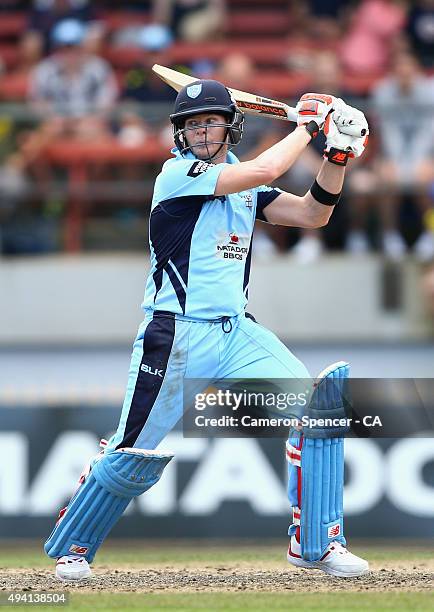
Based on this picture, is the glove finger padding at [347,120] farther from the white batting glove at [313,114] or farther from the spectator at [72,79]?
the spectator at [72,79]

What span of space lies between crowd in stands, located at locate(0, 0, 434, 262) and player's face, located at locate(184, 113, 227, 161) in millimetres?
3749

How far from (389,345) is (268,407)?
453cm

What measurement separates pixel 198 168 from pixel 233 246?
0.39 meters

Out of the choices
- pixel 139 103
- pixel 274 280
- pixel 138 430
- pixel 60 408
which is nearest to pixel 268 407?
pixel 138 430

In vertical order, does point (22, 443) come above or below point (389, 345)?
below

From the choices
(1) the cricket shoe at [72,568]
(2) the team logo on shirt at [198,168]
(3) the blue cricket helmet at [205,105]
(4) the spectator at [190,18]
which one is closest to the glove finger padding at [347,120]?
(3) the blue cricket helmet at [205,105]

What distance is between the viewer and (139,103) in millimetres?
10344

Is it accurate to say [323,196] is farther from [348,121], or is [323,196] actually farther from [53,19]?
[53,19]

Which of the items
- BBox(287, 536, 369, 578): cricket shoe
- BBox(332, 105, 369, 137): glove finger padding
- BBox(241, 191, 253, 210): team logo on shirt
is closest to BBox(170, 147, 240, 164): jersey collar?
BBox(241, 191, 253, 210): team logo on shirt

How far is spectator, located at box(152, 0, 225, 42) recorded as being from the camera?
11711 millimetres

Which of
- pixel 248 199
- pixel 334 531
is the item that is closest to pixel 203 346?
pixel 248 199

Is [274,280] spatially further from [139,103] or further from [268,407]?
[268,407]

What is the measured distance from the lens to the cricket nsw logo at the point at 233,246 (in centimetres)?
552

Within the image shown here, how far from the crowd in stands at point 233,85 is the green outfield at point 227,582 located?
3.50 metres
